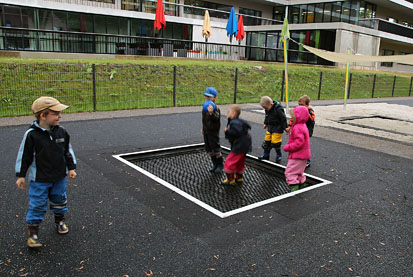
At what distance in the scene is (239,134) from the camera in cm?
500

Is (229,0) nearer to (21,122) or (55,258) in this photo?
(21,122)

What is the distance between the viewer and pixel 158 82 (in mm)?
14812

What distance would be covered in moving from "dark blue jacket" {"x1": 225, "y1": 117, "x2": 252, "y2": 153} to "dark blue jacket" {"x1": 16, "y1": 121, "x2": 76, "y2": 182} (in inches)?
92.8

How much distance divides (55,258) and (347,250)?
2.80m

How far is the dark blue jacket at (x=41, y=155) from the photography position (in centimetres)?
330

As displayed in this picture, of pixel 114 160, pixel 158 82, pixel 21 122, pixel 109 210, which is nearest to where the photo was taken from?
pixel 109 210

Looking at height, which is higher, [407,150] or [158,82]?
[158,82]

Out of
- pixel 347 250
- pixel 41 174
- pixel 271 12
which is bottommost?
pixel 347 250

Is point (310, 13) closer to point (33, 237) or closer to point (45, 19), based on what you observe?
A: point (45, 19)

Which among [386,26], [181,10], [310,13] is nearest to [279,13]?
[310,13]

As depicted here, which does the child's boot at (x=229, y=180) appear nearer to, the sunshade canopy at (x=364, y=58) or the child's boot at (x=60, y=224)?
the child's boot at (x=60, y=224)

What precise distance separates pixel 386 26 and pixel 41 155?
42.7m

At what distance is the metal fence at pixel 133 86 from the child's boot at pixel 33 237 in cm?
811

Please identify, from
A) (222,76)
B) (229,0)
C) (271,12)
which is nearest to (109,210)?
(222,76)
